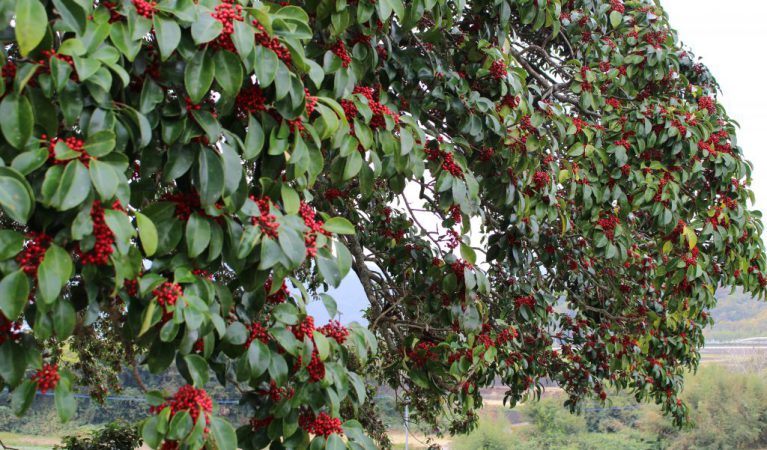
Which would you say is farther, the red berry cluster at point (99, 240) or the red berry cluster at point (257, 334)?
the red berry cluster at point (257, 334)

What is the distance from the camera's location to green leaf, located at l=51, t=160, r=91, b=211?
0.84m

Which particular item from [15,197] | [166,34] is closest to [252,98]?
[166,34]

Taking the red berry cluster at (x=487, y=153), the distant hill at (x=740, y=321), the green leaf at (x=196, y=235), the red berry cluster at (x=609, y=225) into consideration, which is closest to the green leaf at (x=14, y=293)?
the green leaf at (x=196, y=235)

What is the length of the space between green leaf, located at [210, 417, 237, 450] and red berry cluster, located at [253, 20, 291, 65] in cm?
56

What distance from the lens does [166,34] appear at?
3.17ft

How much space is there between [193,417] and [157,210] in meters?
0.31

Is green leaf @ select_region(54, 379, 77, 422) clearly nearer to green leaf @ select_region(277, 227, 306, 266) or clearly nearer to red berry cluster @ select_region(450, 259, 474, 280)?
green leaf @ select_region(277, 227, 306, 266)

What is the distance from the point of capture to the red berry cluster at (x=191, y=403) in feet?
3.32

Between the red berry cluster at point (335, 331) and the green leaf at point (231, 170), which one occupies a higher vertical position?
the green leaf at point (231, 170)

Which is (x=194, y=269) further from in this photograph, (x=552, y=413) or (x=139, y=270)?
(x=552, y=413)

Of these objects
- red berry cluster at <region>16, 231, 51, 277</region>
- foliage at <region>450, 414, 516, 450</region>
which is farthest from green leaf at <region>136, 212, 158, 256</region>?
foliage at <region>450, 414, 516, 450</region>

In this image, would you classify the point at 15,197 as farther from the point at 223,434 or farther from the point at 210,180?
the point at 223,434

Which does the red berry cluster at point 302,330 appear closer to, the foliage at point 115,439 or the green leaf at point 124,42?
the green leaf at point 124,42

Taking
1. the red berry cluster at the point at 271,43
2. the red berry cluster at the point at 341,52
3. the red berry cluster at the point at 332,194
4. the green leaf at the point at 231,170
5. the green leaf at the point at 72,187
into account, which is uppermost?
the red berry cluster at the point at 341,52
